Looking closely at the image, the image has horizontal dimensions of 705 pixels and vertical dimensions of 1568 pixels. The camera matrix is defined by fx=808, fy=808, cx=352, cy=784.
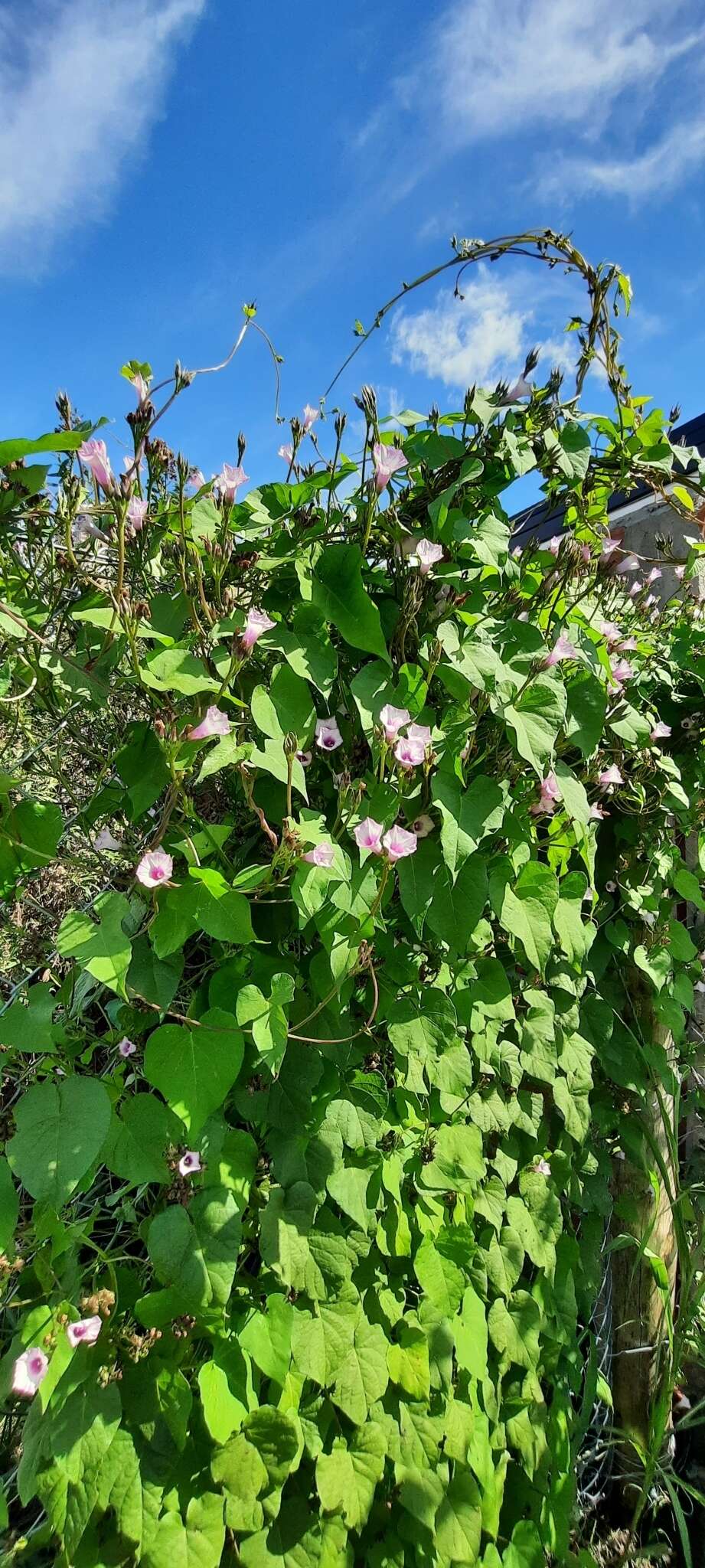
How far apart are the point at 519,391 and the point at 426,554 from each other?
32 centimetres

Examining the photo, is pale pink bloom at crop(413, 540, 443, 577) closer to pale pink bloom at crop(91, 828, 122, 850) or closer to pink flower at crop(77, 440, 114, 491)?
pink flower at crop(77, 440, 114, 491)

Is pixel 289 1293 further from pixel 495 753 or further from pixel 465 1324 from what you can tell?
pixel 495 753

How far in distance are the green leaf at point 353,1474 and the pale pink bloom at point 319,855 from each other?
0.84 metres

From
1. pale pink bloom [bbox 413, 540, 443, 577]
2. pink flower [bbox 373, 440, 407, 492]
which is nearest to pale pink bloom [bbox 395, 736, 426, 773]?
pale pink bloom [bbox 413, 540, 443, 577]

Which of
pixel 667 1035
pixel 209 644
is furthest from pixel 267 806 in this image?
pixel 667 1035

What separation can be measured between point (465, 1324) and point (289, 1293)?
1.37 ft

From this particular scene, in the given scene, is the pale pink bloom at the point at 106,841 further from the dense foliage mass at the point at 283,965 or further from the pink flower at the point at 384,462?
the pink flower at the point at 384,462

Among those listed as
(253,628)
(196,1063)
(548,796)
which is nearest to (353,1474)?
(196,1063)

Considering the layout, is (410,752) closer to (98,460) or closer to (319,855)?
(319,855)

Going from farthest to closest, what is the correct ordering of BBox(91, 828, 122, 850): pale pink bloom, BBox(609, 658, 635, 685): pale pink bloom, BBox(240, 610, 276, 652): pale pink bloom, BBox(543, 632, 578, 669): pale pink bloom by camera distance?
BBox(609, 658, 635, 685): pale pink bloom → BBox(543, 632, 578, 669): pale pink bloom → BBox(91, 828, 122, 850): pale pink bloom → BBox(240, 610, 276, 652): pale pink bloom

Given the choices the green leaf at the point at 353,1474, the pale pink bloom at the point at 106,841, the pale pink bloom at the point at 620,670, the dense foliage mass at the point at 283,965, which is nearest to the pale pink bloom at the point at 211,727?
the dense foliage mass at the point at 283,965

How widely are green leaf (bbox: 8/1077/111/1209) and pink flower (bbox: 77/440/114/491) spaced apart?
670 millimetres

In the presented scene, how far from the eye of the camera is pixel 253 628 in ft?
3.14

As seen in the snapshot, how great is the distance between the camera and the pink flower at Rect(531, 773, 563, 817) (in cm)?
125
